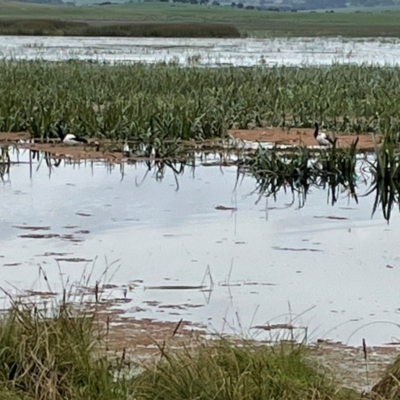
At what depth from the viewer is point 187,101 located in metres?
16.7

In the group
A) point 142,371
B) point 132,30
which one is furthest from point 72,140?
point 132,30

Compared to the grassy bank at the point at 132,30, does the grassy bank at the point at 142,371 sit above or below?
above

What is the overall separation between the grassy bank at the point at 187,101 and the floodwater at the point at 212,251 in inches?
120

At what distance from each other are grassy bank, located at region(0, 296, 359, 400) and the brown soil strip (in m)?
8.79

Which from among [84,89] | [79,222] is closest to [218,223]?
[79,222]

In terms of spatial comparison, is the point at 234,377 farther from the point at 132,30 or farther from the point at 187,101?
the point at 132,30

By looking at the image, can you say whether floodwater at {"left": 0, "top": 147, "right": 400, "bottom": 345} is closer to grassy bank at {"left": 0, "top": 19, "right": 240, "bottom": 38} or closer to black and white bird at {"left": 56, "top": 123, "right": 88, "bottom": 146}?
black and white bird at {"left": 56, "top": 123, "right": 88, "bottom": 146}

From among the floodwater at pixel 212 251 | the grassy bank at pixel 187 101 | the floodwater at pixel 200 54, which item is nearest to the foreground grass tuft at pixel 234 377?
the floodwater at pixel 212 251

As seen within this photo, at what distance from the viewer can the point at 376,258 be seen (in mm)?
7766

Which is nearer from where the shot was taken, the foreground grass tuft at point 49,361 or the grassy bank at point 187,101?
the foreground grass tuft at point 49,361

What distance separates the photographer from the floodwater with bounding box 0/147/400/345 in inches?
248

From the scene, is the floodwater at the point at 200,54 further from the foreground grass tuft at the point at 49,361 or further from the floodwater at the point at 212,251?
the foreground grass tuft at the point at 49,361

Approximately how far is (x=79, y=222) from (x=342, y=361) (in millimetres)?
4071

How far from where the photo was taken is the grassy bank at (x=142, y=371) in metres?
4.49
